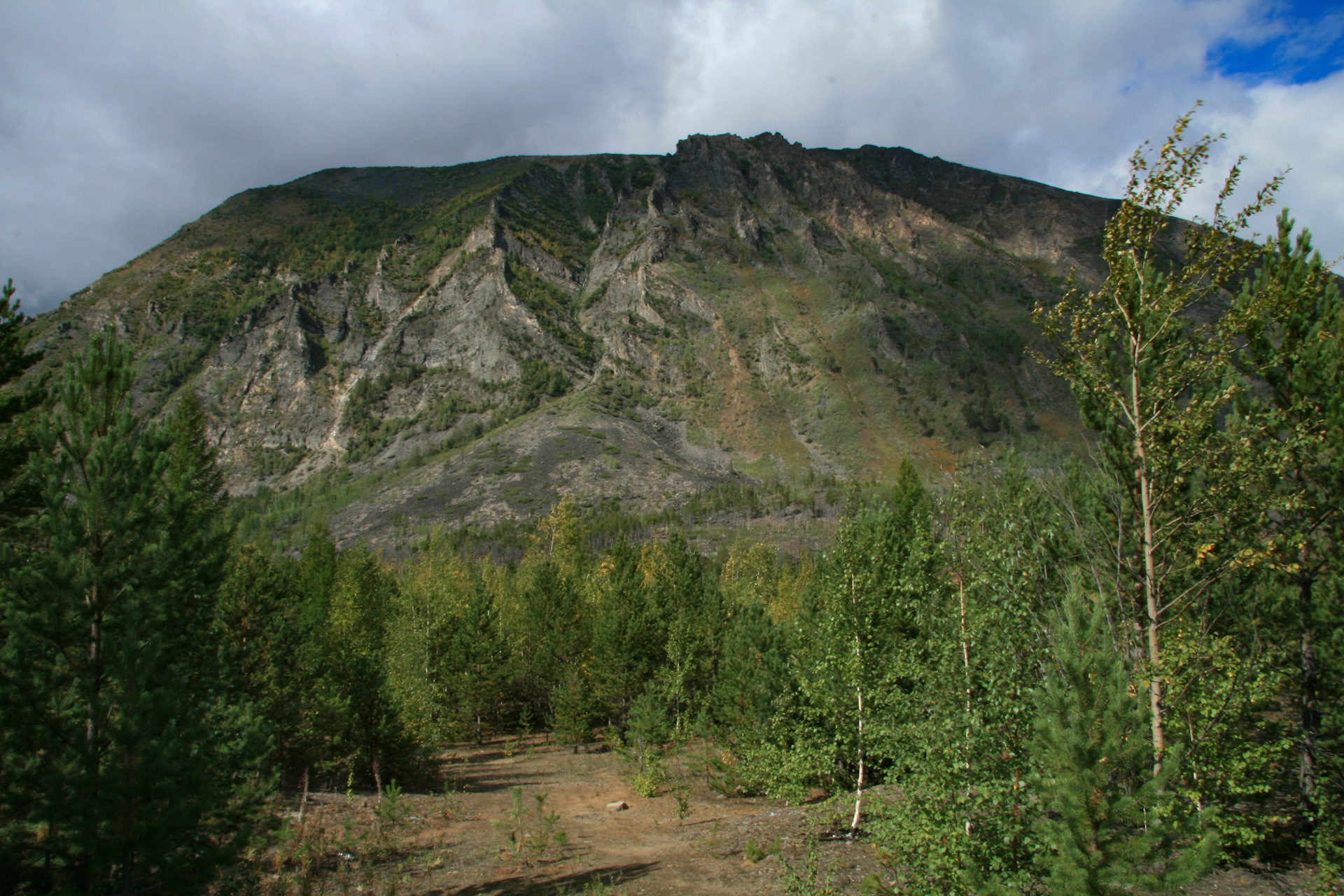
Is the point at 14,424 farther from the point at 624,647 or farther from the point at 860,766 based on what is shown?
the point at 624,647

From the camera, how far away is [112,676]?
7785mm

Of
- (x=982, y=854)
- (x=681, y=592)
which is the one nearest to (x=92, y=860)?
(x=982, y=854)

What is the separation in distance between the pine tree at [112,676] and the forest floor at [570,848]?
410 centimetres

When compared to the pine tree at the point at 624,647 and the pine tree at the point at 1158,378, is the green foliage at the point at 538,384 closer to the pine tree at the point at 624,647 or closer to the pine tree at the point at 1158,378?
the pine tree at the point at 624,647

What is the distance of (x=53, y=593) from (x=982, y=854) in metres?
12.2

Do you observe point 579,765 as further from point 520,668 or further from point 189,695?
point 189,695

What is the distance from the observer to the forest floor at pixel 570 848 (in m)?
13.2

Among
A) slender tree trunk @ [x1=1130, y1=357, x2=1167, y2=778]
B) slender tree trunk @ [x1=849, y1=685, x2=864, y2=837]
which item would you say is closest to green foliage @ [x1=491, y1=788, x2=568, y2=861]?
slender tree trunk @ [x1=849, y1=685, x2=864, y2=837]

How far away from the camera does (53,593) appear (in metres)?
9.07

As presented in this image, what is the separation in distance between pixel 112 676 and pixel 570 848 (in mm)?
12505

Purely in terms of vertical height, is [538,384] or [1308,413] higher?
[538,384]

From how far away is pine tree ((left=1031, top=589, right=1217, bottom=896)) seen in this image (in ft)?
19.9

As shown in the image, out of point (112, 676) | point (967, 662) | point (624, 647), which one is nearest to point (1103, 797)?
point (967, 662)

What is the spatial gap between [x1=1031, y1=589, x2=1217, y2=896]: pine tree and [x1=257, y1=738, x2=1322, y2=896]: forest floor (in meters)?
4.20
